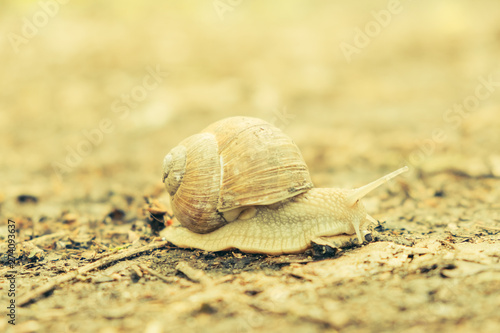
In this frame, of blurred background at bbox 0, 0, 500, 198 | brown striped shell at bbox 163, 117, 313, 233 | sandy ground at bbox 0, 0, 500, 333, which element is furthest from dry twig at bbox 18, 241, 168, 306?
blurred background at bbox 0, 0, 500, 198

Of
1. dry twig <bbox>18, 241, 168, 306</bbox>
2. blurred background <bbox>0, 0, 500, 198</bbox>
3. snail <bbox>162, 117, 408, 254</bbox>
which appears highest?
blurred background <bbox>0, 0, 500, 198</bbox>

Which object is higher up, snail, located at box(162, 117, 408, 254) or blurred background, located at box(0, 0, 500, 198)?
blurred background, located at box(0, 0, 500, 198)

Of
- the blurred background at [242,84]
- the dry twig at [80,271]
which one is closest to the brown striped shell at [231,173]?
the dry twig at [80,271]

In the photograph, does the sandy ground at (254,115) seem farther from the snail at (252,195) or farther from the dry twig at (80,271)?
the snail at (252,195)

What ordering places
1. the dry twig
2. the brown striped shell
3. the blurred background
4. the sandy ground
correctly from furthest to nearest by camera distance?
the blurred background, the brown striped shell, the dry twig, the sandy ground

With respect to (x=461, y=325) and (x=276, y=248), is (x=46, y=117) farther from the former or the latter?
(x=461, y=325)

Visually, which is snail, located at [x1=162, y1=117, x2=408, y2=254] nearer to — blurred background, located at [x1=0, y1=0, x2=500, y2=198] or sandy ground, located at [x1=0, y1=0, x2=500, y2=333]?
sandy ground, located at [x1=0, y1=0, x2=500, y2=333]

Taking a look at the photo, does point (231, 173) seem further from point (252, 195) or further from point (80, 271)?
point (80, 271)

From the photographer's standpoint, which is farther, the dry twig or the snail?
the snail

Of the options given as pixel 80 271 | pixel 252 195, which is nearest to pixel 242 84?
pixel 252 195
